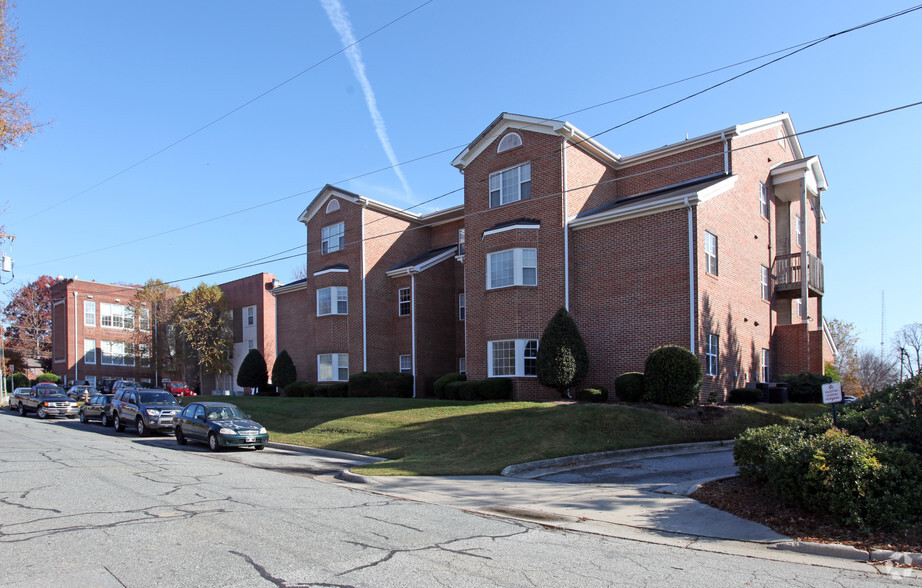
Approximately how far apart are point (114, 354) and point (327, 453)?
50424 mm

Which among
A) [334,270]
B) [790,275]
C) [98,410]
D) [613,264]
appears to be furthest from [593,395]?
[98,410]

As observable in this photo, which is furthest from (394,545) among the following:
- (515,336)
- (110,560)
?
(515,336)

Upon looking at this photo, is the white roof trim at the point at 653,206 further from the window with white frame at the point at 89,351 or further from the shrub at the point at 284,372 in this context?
the window with white frame at the point at 89,351

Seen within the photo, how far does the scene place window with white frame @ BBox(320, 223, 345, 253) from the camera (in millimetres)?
34812

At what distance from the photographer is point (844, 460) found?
8.64 metres

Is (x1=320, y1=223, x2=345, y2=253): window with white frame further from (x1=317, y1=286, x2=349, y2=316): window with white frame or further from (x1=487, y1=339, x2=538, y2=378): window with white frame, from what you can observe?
(x1=487, y1=339, x2=538, y2=378): window with white frame

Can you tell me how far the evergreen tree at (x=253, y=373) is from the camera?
A: 125 feet

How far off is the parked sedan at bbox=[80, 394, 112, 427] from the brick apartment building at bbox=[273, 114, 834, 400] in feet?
36.2

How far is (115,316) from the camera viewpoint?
60594 millimetres

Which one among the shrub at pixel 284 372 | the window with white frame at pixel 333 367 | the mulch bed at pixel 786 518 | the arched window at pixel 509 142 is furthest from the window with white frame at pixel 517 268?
the shrub at pixel 284 372

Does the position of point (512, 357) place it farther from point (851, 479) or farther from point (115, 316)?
point (115, 316)

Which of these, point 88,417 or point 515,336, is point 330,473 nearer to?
point 515,336

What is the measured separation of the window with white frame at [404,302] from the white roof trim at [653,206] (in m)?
11.9

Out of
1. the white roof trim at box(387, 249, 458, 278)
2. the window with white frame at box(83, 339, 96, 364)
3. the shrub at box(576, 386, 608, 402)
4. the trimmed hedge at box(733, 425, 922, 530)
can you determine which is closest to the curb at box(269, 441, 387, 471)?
the shrub at box(576, 386, 608, 402)
